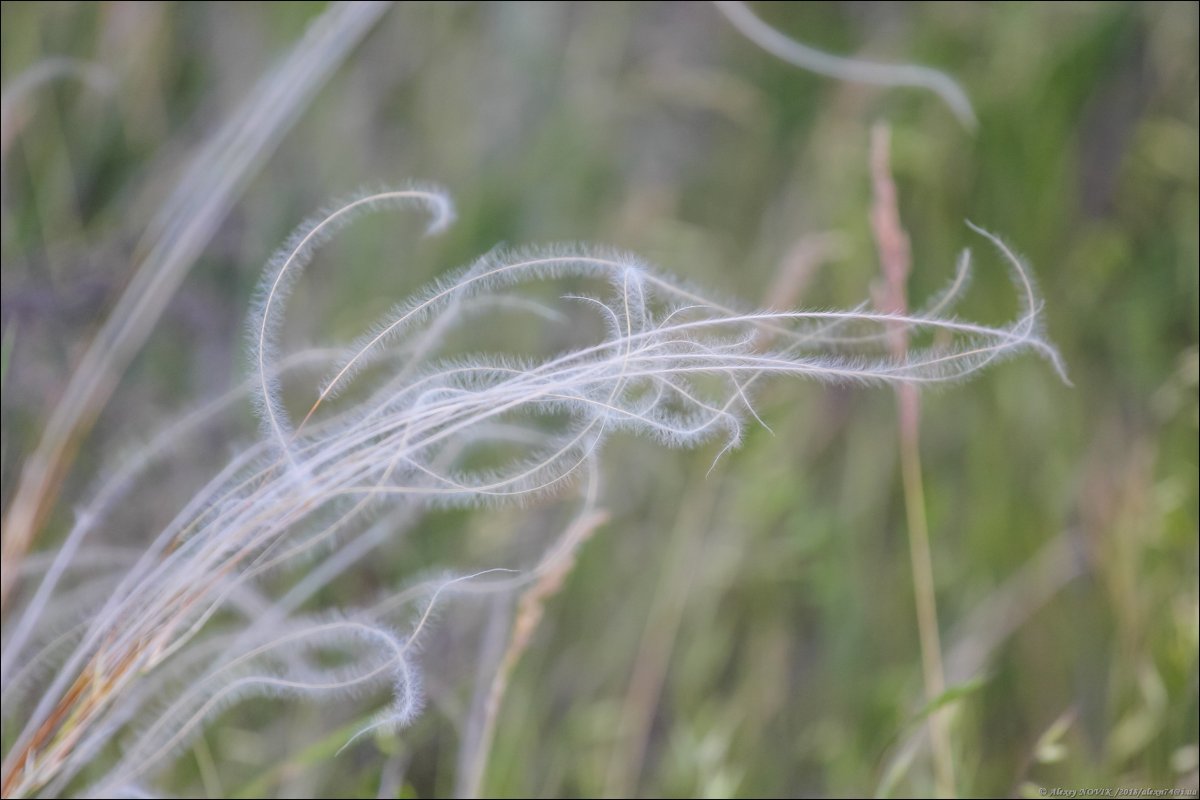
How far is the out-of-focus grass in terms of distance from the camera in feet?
2.74

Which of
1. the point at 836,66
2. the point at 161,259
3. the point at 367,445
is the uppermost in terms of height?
the point at 836,66

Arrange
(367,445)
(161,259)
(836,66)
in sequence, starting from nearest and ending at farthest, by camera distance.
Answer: (367,445) < (161,259) < (836,66)

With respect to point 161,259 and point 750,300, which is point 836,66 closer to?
point 750,300

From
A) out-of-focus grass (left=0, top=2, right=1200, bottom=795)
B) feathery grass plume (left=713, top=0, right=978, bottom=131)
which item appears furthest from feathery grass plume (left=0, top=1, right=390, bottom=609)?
feathery grass plume (left=713, top=0, right=978, bottom=131)

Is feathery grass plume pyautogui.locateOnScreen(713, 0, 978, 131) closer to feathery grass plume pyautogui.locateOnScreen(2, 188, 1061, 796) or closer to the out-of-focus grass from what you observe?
the out-of-focus grass

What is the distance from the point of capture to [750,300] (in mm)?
1194

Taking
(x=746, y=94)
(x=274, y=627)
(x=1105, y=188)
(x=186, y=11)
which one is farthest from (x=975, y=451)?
(x=186, y=11)

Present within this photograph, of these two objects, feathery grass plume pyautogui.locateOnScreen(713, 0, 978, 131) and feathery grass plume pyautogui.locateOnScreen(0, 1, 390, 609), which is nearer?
feathery grass plume pyautogui.locateOnScreen(0, 1, 390, 609)

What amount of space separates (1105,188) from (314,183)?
95 cm

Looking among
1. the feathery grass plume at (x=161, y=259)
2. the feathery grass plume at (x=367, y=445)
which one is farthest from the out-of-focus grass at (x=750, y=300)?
the feathery grass plume at (x=367, y=445)

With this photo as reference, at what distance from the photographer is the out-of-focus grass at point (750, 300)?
84 cm

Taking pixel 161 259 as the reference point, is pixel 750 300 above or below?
below

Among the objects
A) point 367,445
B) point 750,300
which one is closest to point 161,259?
point 367,445

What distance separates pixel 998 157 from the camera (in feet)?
3.85
